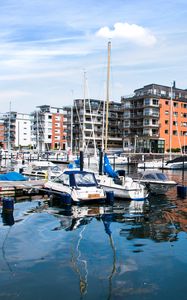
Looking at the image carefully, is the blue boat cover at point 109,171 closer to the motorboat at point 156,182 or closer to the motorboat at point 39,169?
the motorboat at point 156,182

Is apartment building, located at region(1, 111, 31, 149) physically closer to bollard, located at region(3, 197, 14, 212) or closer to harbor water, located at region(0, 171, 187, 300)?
bollard, located at region(3, 197, 14, 212)

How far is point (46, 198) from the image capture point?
28.3 meters

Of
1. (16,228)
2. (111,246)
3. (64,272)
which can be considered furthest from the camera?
(16,228)

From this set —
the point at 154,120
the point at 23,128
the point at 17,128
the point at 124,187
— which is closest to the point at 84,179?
the point at 124,187

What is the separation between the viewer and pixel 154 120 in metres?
108

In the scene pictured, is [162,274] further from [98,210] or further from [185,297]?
[98,210]

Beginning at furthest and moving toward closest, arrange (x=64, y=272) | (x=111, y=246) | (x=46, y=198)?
(x=46, y=198) < (x=111, y=246) < (x=64, y=272)

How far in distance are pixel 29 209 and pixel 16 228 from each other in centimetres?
551

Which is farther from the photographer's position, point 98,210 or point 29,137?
point 29,137

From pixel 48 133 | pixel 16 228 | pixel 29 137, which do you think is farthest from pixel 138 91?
pixel 16 228

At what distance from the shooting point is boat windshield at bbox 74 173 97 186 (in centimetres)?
2544

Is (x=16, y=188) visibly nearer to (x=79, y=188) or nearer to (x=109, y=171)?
→ (x=79, y=188)

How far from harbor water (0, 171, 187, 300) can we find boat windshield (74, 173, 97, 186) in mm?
2712


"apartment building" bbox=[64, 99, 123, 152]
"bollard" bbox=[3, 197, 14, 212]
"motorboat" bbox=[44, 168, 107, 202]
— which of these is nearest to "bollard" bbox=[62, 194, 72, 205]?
"motorboat" bbox=[44, 168, 107, 202]
